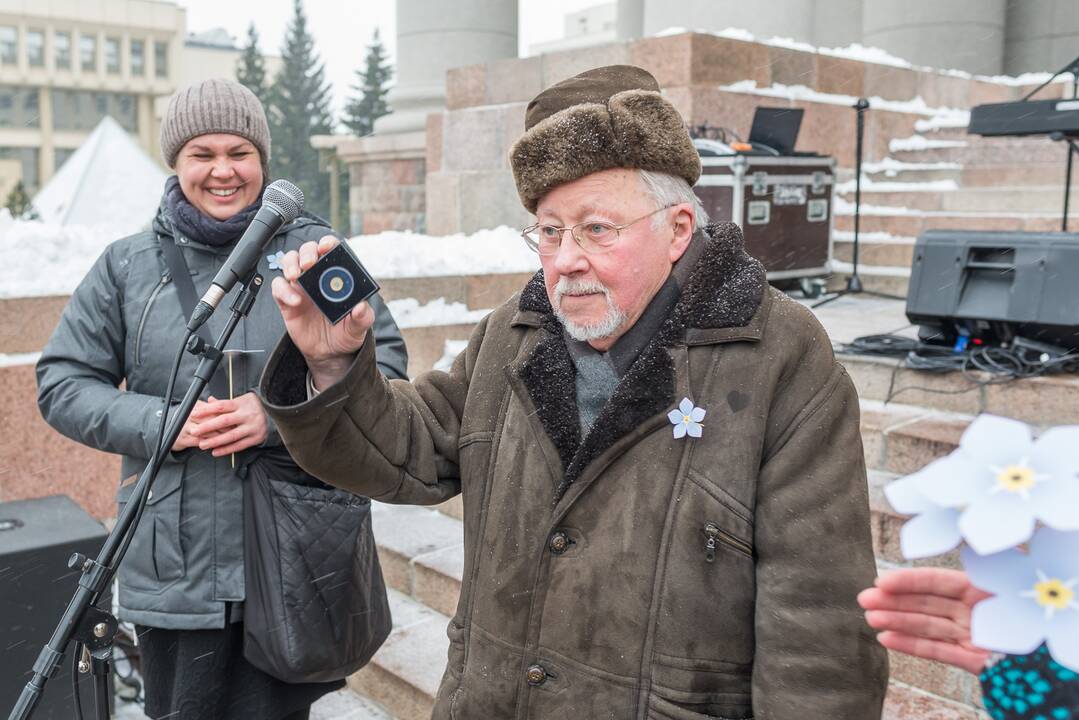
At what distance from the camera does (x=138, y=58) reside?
64812 millimetres

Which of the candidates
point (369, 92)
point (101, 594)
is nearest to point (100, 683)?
point (101, 594)

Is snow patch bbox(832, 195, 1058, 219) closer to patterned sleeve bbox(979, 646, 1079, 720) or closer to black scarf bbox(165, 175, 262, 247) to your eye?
black scarf bbox(165, 175, 262, 247)

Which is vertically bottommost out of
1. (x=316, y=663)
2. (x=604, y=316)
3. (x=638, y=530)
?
(x=316, y=663)

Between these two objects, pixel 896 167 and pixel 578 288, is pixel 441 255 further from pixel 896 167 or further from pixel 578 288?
pixel 896 167

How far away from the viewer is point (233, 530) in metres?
2.53

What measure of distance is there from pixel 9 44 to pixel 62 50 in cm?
290

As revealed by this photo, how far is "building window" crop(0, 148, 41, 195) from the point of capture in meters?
58.8

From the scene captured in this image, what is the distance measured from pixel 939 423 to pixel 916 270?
0.82 metres

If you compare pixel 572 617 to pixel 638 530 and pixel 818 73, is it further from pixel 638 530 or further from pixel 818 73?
pixel 818 73

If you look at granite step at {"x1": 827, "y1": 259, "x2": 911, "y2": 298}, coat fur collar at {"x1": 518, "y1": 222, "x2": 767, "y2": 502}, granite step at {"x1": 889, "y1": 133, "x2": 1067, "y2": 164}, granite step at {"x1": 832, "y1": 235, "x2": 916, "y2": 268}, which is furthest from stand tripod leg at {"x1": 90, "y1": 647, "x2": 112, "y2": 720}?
granite step at {"x1": 889, "y1": 133, "x2": 1067, "y2": 164}

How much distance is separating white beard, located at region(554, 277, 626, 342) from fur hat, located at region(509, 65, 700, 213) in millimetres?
189

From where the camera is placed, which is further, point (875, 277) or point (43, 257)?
point (875, 277)

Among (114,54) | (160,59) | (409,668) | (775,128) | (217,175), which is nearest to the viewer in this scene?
(217,175)

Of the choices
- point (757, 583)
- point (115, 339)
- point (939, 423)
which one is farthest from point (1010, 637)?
point (939, 423)
